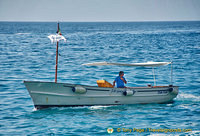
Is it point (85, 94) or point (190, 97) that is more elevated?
point (85, 94)

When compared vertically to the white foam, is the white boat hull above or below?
above

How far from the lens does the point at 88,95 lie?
20781 millimetres

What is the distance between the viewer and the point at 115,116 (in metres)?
19.8

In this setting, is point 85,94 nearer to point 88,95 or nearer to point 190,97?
point 88,95

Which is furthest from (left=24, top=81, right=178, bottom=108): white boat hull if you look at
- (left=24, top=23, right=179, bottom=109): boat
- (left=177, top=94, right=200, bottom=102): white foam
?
Result: (left=177, top=94, right=200, bottom=102): white foam

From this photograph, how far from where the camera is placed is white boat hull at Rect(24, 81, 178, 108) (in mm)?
20078

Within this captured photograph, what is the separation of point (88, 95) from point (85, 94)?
21 cm

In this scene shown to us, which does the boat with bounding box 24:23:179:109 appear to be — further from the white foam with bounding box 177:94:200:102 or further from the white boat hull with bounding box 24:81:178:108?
the white foam with bounding box 177:94:200:102

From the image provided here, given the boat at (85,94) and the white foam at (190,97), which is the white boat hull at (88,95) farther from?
the white foam at (190,97)

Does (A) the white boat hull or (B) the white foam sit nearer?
(A) the white boat hull

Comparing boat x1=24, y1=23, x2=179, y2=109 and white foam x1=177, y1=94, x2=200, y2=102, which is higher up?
boat x1=24, y1=23, x2=179, y2=109

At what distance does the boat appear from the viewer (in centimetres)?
2009

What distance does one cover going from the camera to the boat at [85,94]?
65.9 ft

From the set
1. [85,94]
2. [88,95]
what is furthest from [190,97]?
[85,94]
